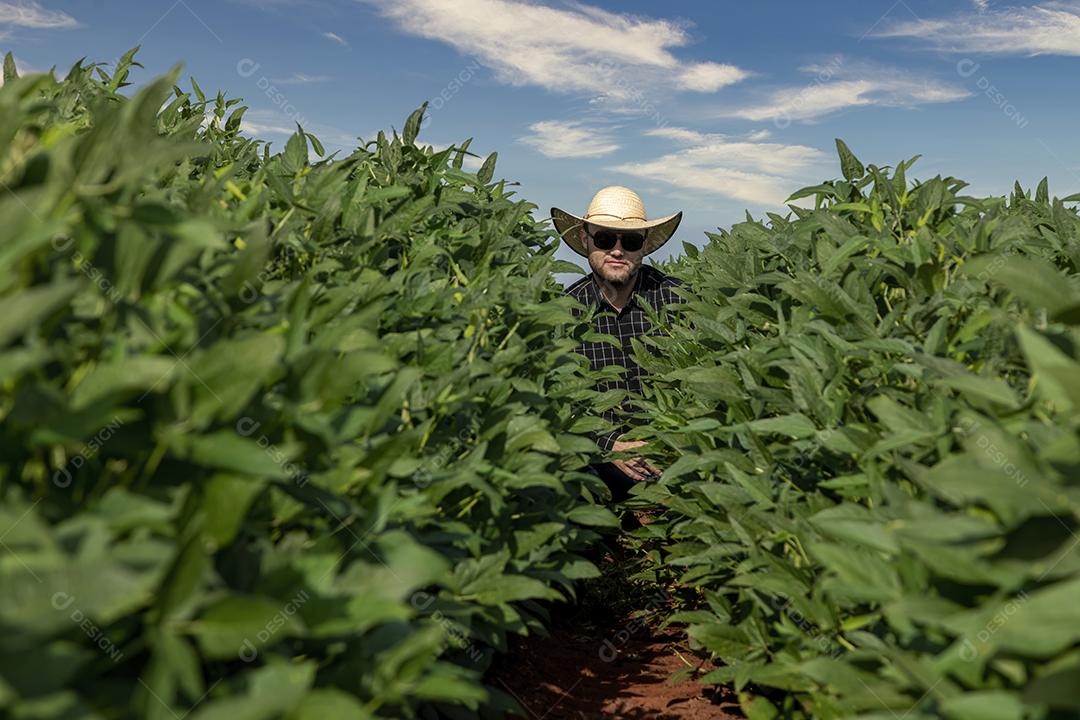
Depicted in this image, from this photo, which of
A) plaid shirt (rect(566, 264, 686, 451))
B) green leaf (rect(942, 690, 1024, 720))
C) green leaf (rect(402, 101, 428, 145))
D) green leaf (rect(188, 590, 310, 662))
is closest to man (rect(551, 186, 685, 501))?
plaid shirt (rect(566, 264, 686, 451))

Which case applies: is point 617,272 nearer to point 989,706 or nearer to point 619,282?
point 619,282

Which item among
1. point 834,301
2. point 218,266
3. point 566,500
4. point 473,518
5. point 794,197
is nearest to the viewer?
point 218,266

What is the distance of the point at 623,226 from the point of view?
8.04 m

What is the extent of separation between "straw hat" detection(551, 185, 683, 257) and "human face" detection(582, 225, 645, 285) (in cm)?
13

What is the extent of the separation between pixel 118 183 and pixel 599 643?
4490 mm

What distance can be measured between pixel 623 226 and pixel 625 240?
14cm

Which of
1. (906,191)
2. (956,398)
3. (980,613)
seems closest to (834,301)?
(956,398)

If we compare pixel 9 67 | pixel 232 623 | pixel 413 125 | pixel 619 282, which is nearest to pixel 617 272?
pixel 619 282

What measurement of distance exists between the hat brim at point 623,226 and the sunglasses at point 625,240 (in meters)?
0.07

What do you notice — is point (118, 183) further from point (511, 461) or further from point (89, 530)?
point (511, 461)

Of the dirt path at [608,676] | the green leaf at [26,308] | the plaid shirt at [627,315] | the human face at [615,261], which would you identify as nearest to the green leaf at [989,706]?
the green leaf at [26,308]

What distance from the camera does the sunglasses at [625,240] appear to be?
811 centimetres

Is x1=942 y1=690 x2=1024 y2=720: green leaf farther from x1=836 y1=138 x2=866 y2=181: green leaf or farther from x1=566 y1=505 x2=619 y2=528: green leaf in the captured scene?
x1=836 y1=138 x2=866 y2=181: green leaf

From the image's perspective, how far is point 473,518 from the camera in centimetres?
282
